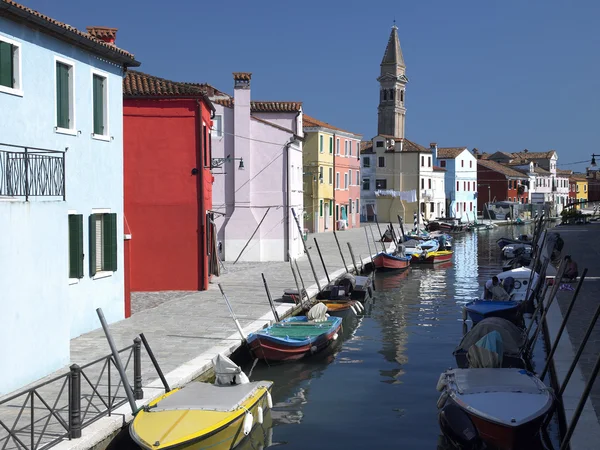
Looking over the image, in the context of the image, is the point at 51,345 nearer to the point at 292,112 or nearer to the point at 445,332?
the point at 445,332

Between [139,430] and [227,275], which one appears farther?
[227,275]

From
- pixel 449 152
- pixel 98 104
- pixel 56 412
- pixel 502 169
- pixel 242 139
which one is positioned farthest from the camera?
pixel 502 169

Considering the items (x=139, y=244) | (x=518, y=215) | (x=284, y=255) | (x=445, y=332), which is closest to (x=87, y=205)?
(x=139, y=244)

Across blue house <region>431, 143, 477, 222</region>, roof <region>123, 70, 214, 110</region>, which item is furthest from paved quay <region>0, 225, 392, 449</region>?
blue house <region>431, 143, 477, 222</region>

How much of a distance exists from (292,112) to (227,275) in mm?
13169

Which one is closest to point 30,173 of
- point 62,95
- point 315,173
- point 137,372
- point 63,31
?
point 62,95

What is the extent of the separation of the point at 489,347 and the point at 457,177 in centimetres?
7845

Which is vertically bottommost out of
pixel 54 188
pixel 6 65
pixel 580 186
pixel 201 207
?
pixel 201 207

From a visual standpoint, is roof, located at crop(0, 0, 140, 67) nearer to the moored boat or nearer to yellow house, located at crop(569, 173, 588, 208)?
the moored boat

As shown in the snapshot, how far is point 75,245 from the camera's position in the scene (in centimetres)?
1775

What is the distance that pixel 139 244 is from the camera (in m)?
25.8

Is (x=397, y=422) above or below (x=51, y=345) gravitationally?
below

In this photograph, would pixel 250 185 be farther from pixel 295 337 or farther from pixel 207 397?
pixel 207 397

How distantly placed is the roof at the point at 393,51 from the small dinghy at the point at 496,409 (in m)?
123
